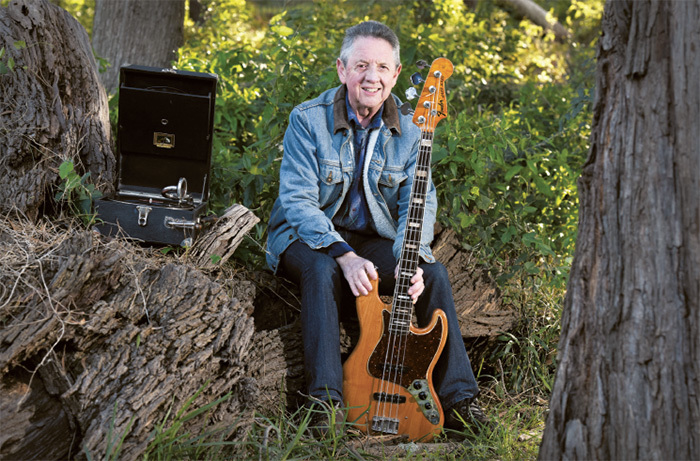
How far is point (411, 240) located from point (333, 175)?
560 mm

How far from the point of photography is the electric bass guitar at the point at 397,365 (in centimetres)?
357

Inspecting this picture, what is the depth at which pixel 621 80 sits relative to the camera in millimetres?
2420

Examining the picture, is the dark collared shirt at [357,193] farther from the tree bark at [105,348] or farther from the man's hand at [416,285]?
the tree bark at [105,348]

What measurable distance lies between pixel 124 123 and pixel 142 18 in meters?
3.55

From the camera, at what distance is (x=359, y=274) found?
142 inches

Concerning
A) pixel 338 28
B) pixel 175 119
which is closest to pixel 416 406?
pixel 175 119

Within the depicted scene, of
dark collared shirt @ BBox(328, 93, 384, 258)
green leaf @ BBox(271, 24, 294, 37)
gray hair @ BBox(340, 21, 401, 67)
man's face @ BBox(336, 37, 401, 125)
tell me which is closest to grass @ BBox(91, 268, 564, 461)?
dark collared shirt @ BBox(328, 93, 384, 258)

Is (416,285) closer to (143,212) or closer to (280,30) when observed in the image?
(143,212)

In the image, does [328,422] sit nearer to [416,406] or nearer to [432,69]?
[416,406]

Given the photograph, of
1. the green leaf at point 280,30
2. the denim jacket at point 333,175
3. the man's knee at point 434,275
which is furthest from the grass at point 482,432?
the green leaf at point 280,30

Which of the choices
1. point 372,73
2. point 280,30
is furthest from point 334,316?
point 280,30

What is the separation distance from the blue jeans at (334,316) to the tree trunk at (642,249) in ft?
3.95

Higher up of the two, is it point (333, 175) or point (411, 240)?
point (333, 175)

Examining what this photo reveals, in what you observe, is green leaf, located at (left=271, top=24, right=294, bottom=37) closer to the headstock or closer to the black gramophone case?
the black gramophone case
